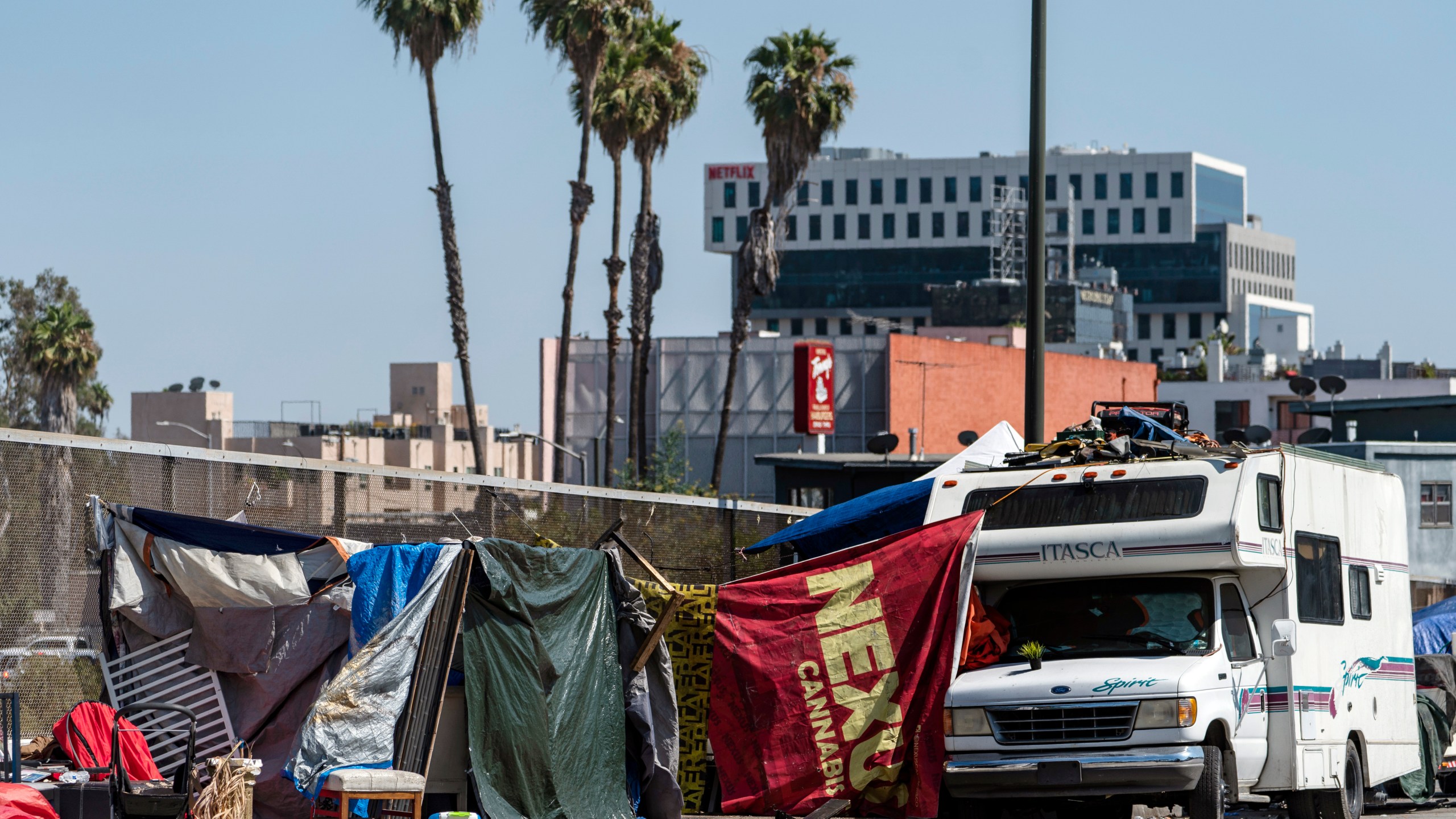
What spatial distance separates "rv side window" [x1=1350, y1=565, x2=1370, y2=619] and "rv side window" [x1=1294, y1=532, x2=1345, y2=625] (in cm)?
28

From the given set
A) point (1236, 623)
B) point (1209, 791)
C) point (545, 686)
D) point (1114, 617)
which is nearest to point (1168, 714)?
point (1209, 791)

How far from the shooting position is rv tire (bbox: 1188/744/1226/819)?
37.9 ft

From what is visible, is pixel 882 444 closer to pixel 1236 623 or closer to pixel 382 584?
pixel 1236 623

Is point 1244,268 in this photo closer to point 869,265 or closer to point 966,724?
point 869,265

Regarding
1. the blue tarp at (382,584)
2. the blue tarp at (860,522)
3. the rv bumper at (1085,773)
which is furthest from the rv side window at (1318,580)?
the blue tarp at (382,584)

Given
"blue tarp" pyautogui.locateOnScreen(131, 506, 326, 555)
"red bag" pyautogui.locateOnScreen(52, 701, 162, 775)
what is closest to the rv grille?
"blue tarp" pyautogui.locateOnScreen(131, 506, 326, 555)

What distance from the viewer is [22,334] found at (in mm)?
87750

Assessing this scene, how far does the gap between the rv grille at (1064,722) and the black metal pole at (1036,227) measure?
3798 mm

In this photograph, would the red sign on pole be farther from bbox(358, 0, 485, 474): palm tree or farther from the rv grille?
the rv grille

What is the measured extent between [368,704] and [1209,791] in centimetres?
563

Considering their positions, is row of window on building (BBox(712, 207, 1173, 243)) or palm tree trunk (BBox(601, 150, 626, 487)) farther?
row of window on building (BBox(712, 207, 1173, 243))

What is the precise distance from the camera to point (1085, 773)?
11.5m

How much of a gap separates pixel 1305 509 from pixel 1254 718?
5.89 feet

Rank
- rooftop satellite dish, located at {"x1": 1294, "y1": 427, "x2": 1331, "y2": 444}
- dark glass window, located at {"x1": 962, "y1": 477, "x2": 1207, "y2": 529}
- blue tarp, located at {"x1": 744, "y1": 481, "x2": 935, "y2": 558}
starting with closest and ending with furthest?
1. dark glass window, located at {"x1": 962, "y1": 477, "x2": 1207, "y2": 529}
2. blue tarp, located at {"x1": 744, "y1": 481, "x2": 935, "y2": 558}
3. rooftop satellite dish, located at {"x1": 1294, "y1": 427, "x2": 1331, "y2": 444}
